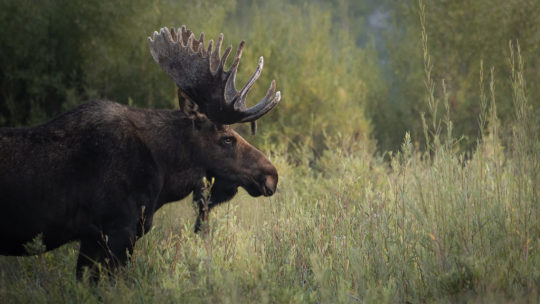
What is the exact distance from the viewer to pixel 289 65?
11.1 metres

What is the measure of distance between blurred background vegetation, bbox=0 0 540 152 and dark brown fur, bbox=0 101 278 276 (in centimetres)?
376

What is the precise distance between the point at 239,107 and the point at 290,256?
4.81 feet

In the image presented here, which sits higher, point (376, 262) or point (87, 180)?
point (87, 180)

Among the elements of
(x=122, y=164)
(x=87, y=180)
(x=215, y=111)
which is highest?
(x=215, y=111)

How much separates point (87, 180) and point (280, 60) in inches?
297

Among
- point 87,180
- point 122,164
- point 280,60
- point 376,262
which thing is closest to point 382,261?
point 376,262

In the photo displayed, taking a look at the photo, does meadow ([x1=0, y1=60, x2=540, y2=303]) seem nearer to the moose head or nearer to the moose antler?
the moose head

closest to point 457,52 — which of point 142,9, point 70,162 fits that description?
point 142,9

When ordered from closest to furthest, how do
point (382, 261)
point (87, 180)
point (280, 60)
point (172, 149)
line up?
point (382, 261) → point (87, 180) → point (172, 149) → point (280, 60)

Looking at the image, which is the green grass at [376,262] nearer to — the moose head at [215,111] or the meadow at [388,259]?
the meadow at [388,259]

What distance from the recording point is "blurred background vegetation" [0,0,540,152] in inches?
362

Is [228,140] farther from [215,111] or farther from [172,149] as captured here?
[172,149]

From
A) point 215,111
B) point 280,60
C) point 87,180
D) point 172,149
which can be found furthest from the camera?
point 280,60

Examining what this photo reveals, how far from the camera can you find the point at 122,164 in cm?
404
